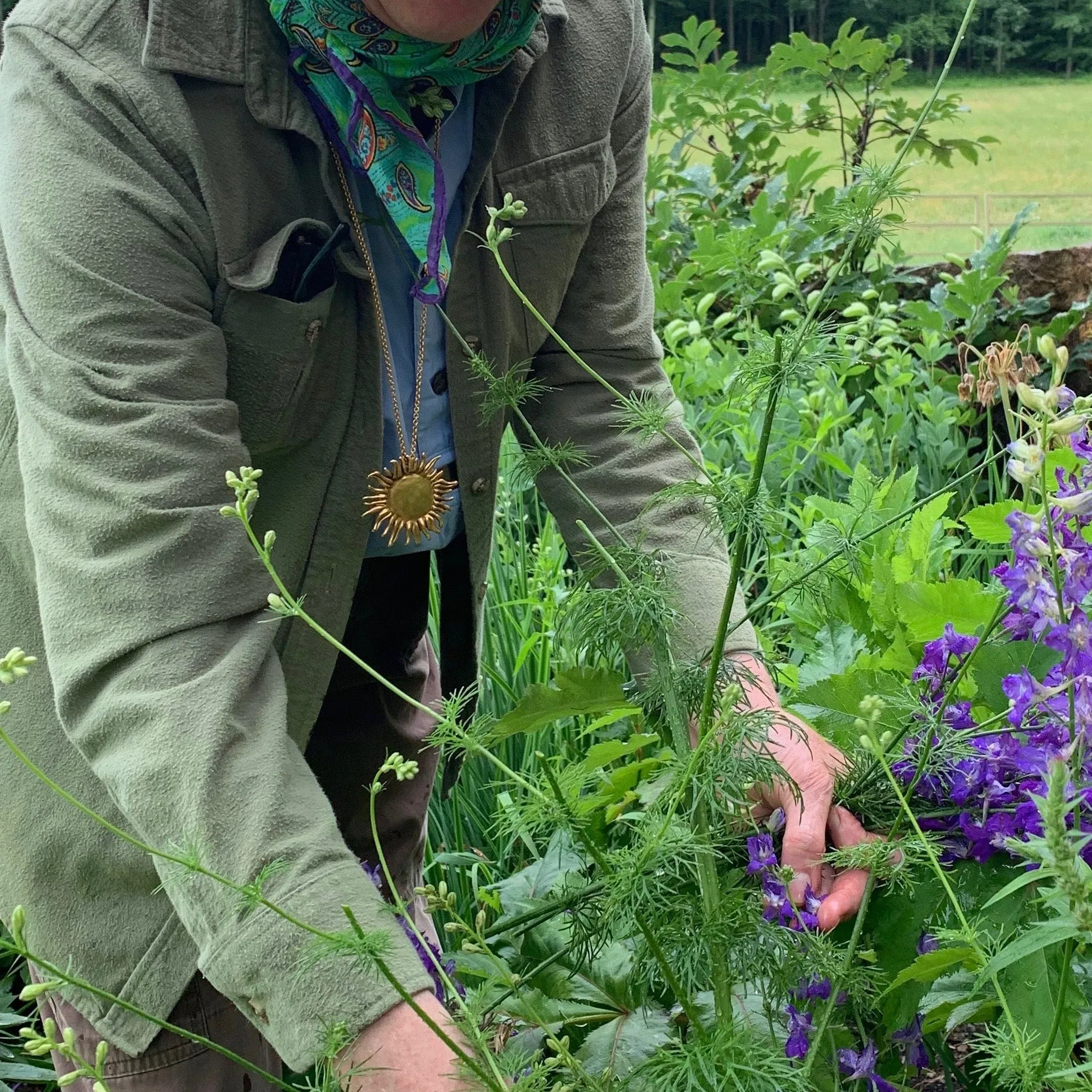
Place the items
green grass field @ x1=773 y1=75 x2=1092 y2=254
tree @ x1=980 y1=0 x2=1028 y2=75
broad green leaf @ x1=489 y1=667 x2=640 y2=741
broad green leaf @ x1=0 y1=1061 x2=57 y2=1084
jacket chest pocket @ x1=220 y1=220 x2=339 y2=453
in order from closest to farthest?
broad green leaf @ x1=489 y1=667 x2=640 y2=741 → jacket chest pocket @ x1=220 y1=220 x2=339 y2=453 → broad green leaf @ x1=0 y1=1061 x2=57 y2=1084 → green grass field @ x1=773 y1=75 x2=1092 y2=254 → tree @ x1=980 y1=0 x2=1028 y2=75

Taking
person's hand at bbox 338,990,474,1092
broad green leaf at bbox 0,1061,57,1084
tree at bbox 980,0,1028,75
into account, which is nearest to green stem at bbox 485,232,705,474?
person's hand at bbox 338,990,474,1092

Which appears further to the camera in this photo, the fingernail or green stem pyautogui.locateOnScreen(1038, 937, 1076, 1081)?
the fingernail

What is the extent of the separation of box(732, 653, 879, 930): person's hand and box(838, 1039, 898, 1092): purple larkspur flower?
11 centimetres

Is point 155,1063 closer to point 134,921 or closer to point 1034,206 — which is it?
point 134,921

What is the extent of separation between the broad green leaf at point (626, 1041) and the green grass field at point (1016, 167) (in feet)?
10.2

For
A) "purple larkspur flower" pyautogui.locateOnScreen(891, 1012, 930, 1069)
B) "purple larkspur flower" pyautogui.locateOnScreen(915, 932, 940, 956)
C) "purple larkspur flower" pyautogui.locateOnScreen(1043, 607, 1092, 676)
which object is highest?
"purple larkspur flower" pyautogui.locateOnScreen(1043, 607, 1092, 676)

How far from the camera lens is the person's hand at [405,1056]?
866 millimetres

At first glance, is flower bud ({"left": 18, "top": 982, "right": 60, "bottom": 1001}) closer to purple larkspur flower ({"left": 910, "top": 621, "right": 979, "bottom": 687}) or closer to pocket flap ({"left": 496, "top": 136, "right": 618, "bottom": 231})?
purple larkspur flower ({"left": 910, "top": 621, "right": 979, "bottom": 687})

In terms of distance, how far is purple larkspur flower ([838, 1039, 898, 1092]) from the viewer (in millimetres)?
1047

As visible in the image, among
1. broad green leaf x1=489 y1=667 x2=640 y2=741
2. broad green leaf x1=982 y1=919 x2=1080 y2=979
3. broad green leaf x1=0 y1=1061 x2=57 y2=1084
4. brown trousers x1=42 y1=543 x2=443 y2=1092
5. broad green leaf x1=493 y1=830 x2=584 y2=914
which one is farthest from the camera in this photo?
broad green leaf x1=0 y1=1061 x2=57 y2=1084

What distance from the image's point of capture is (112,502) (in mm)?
1018

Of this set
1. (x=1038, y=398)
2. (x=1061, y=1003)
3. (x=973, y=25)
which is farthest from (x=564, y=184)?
(x=973, y=25)

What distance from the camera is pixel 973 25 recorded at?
8.18 meters

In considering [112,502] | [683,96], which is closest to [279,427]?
[112,502]
